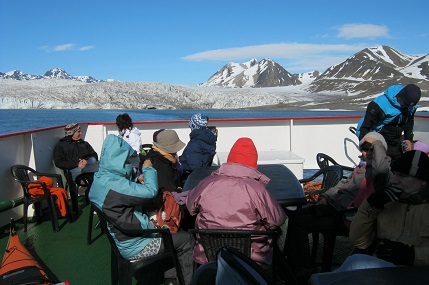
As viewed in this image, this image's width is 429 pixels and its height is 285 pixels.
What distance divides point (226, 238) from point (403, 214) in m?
0.85

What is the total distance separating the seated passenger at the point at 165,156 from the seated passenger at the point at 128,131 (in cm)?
208

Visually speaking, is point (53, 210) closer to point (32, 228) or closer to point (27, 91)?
point (32, 228)

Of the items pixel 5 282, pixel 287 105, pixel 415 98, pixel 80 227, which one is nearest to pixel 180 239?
pixel 5 282

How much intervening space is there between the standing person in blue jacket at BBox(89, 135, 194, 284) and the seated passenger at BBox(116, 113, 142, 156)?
9.44ft

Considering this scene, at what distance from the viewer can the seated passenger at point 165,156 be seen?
10.3 feet

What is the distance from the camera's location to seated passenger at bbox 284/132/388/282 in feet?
7.88

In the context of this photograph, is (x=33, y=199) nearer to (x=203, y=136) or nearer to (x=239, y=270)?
(x=203, y=136)

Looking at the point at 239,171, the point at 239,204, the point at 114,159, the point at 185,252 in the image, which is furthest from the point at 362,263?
the point at 114,159

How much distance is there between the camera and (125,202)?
7.32 ft

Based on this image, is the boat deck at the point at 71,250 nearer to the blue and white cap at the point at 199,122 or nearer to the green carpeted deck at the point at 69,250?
the green carpeted deck at the point at 69,250

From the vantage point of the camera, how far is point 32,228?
4.02 metres

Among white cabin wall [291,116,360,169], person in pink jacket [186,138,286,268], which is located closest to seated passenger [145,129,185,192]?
person in pink jacket [186,138,286,268]

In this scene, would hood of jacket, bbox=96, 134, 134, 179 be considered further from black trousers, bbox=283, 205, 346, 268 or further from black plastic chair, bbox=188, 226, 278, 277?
black trousers, bbox=283, 205, 346, 268

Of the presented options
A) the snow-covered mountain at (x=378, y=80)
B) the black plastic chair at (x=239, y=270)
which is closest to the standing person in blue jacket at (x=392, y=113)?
the black plastic chair at (x=239, y=270)
